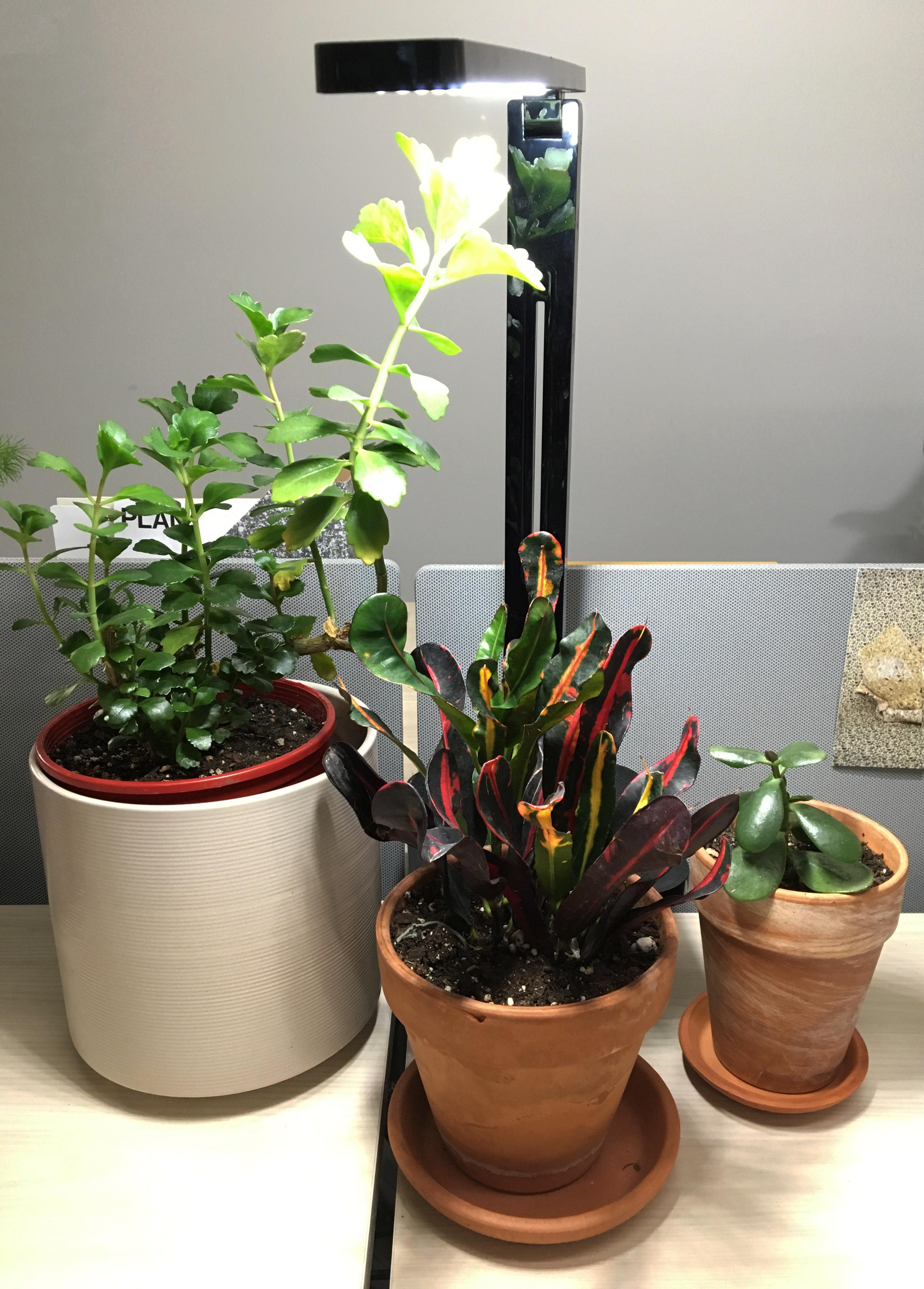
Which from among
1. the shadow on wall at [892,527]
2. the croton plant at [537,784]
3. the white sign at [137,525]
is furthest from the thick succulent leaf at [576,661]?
the shadow on wall at [892,527]

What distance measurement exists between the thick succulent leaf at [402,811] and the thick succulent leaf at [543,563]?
0.46ft

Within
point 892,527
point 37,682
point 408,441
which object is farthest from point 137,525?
point 892,527

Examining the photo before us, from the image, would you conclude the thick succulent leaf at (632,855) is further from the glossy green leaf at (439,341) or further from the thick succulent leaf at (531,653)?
the glossy green leaf at (439,341)

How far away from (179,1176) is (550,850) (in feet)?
1.05

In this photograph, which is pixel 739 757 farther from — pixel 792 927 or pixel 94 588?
pixel 94 588

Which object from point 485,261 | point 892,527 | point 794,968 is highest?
point 485,261

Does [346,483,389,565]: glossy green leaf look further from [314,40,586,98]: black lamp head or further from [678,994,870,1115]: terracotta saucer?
[678,994,870,1115]: terracotta saucer

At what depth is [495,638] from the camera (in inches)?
23.4

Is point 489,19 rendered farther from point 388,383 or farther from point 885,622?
point 885,622

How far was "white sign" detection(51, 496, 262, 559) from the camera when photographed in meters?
0.75

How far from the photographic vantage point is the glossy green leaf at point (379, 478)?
484 mm

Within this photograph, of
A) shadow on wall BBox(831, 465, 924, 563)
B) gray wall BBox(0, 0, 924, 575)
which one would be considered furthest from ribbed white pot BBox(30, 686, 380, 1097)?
shadow on wall BBox(831, 465, 924, 563)

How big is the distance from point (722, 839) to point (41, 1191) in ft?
1.58

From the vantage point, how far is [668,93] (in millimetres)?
1768
